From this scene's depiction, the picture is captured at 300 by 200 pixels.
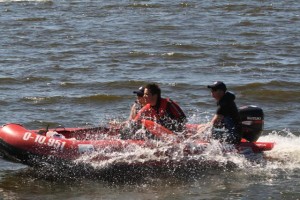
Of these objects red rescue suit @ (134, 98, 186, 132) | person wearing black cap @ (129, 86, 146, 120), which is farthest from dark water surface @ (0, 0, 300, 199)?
person wearing black cap @ (129, 86, 146, 120)

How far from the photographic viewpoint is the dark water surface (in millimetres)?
10359

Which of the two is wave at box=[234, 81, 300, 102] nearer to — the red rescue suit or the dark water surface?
the dark water surface

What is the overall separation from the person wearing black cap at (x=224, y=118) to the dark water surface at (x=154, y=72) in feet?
1.21

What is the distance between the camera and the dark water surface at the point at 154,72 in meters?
10.4

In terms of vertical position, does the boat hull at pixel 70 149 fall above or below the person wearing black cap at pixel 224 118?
below

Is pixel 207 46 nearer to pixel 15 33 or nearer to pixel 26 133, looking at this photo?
pixel 15 33

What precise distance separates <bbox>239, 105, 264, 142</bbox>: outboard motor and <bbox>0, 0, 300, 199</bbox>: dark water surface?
0.49 metres

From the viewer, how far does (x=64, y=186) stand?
10.4 meters

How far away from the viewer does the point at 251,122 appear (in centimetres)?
1114

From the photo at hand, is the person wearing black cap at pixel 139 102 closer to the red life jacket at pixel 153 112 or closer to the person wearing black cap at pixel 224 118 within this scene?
the red life jacket at pixel 153 112

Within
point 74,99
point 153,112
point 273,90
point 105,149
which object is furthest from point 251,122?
point 74,99

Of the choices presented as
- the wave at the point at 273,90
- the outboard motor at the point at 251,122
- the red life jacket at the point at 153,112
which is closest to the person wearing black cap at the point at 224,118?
the outboard motor at the point at 251,122

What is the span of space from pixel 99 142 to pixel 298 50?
11.4 metres

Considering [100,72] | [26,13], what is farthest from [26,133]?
[26,13]
